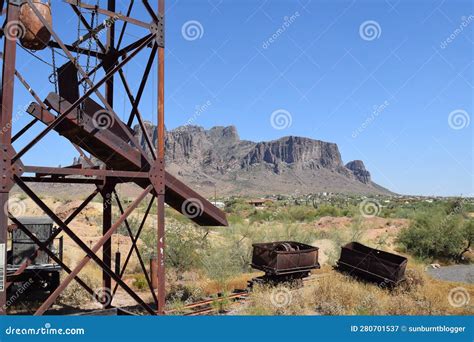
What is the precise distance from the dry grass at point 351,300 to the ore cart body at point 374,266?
0.37 m

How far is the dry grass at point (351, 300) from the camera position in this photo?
11.9 m

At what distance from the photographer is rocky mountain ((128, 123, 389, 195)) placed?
127 metres

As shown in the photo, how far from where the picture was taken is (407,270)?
1627 centimetres

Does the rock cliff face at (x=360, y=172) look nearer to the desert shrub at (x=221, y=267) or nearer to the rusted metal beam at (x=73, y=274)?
the desert shrub at (x=221, y=267)

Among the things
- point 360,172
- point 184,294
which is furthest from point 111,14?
point 360,172

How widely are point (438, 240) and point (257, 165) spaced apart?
414ft

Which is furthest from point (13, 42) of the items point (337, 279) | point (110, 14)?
point (337, 279)

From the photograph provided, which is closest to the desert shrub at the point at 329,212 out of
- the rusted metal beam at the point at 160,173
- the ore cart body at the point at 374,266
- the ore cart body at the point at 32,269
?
the ore cart body at the point at 374,266

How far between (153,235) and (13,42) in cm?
1509

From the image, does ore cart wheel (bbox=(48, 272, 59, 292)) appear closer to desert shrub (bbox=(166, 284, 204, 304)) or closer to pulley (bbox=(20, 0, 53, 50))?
desert shrub (bbox=(166, 284, 204, 304))

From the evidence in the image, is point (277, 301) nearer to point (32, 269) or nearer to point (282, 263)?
point (282, 263)

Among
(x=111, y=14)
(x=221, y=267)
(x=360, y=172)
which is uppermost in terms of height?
(x=360, y=172)

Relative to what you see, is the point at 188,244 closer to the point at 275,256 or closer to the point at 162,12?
the point at 275,256

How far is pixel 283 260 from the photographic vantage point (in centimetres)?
1468
